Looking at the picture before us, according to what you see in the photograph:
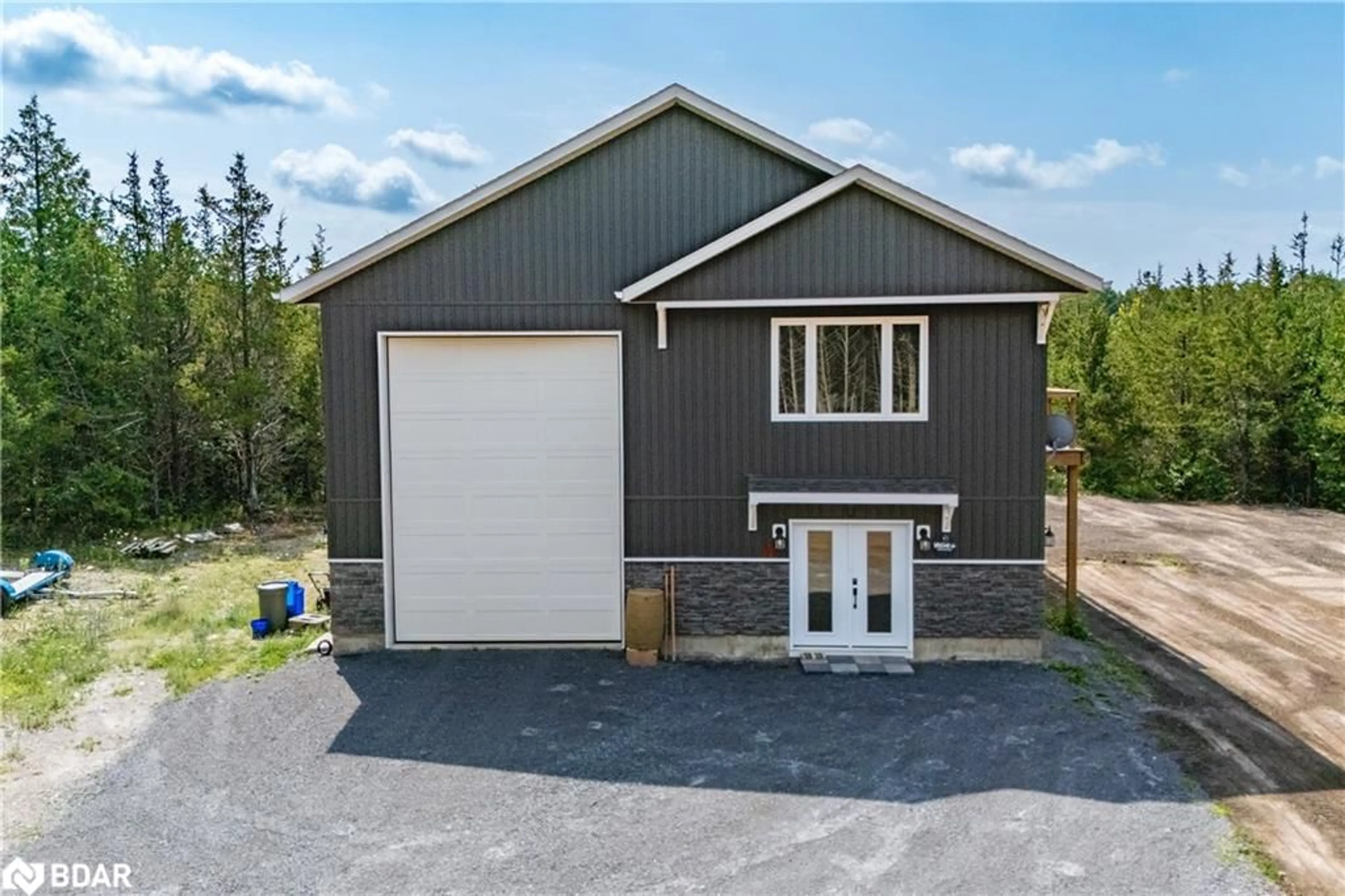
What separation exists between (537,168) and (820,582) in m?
6.50

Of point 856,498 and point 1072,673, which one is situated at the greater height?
point 856,498

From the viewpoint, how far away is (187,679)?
10555 millimetres

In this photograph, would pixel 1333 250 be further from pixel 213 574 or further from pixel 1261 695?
pixel 213 574

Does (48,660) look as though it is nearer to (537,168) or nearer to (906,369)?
(537,168)

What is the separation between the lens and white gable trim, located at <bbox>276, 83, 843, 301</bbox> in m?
11.4

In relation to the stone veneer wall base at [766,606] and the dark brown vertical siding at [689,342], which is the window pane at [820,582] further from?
the dark brown vertical siding at [689,342]

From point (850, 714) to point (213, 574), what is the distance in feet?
42.3

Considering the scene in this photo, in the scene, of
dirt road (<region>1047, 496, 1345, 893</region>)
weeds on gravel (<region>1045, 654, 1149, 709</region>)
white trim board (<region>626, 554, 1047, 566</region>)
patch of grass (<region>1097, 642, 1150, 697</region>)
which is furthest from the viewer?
white trim board (<region>626, 554, 1047, 566</region>)

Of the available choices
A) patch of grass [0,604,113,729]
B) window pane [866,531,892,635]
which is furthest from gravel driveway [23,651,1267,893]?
patch of grass [0,604,113,729]

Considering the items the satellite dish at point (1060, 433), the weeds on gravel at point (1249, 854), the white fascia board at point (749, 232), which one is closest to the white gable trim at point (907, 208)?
the white fascia board at point (749, 232)

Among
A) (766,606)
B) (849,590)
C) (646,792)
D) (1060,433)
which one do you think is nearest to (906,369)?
(849,590)

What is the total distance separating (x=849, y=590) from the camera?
1159 centimetres

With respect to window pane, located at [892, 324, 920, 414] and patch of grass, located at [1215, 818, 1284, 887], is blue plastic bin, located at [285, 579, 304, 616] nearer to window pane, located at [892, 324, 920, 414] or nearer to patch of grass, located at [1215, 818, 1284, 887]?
window pane, located at [892, 324, 920, 414]

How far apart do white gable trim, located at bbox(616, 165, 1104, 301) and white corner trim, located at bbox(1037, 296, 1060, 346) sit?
353 millimetres
